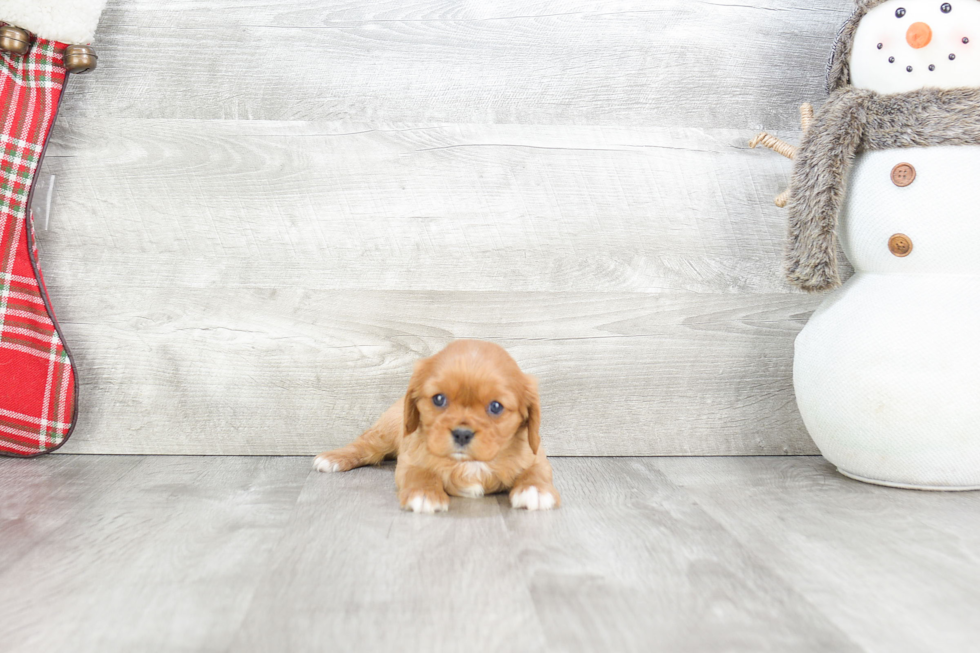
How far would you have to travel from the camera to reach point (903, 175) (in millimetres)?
1292

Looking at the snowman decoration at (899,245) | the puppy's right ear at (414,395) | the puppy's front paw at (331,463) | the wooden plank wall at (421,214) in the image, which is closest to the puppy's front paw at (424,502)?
the puppy's right ear at (414,395)

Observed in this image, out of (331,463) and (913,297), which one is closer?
(913,297)

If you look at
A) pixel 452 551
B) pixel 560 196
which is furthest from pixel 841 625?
pixel 560 196

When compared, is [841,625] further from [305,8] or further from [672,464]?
[305,8]

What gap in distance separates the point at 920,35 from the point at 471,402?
39.7 inches

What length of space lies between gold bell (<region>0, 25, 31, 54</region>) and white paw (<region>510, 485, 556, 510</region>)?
1262mm

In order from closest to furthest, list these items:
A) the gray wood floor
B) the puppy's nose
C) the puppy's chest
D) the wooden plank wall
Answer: the gray wood floor, the puppy's nose, the puppy's chest, the wooden plank wall

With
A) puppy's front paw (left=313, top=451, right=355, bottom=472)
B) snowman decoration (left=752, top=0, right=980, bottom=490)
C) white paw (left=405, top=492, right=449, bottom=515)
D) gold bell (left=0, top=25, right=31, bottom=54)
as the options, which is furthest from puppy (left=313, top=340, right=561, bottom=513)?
gold bell (left=0, top=25, right=31, bottom=54)

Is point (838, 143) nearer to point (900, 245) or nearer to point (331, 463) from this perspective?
point (900, 245)

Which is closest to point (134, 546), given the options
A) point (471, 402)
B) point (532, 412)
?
point (471, 402)

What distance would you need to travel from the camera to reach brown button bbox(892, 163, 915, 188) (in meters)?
1.29

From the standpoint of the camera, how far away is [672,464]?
1.56 meters

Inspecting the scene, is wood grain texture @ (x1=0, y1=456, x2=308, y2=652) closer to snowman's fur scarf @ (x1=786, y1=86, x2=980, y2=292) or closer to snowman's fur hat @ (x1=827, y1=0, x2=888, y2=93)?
snowman's fur scarf @ (x1=786, y1=86, x2=980, y2=292)

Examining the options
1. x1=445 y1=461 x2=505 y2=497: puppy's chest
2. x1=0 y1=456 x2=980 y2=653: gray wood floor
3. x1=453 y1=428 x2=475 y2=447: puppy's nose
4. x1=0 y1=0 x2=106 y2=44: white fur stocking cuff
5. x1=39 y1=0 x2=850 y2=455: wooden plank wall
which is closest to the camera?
x1=0 y1=456 x2=980 y2=653: gray wood floor
